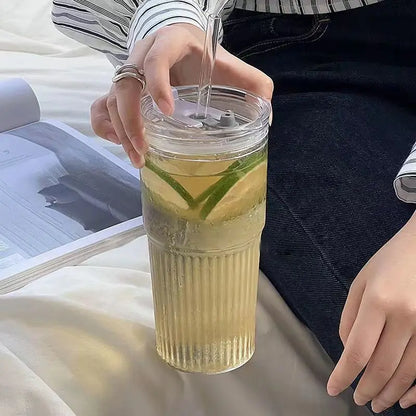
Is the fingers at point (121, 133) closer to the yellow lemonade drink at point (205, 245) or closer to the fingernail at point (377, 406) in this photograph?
the yellow lemonade drink at point (205, 245)

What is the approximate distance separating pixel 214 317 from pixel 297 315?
128 mm

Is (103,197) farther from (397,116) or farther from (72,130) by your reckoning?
(397,116)

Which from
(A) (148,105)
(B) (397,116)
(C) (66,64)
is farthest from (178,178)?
(C) (66,64)

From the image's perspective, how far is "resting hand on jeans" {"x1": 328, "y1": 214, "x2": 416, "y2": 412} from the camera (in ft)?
1.61

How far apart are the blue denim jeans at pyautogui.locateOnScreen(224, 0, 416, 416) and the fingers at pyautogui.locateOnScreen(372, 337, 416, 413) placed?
0.10 ft

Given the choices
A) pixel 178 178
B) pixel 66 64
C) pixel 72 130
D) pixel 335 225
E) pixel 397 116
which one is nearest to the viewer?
pixel 178 178

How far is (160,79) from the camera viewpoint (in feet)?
1.64

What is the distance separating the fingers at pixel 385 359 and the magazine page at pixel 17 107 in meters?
0.52

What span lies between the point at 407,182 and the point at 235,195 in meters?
0.17

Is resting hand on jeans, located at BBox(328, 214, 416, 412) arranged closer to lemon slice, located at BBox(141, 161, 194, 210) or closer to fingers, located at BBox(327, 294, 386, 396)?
fingers, located at BBox(327, 294, 386, 396)

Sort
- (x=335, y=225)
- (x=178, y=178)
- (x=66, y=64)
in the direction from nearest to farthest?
(x=178, y=178) → (x=335, y=225) → (x=66, y=64)

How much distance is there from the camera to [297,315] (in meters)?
0.65

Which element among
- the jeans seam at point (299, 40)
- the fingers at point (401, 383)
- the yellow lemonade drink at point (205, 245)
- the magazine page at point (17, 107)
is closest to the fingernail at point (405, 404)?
the fingers at point (401, 383)

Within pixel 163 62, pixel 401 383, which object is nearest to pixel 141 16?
pixel 163 62
